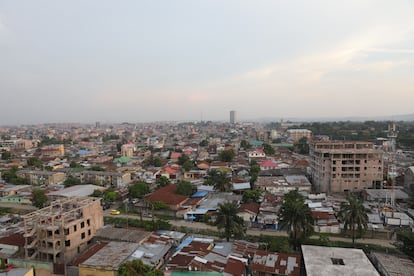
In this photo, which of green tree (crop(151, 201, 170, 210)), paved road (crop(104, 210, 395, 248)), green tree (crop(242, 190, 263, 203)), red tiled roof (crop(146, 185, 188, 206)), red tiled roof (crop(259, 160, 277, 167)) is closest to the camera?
paved road (crop(104, 210, 395, 248))

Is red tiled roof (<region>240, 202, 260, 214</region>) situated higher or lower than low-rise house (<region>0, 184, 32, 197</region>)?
higher

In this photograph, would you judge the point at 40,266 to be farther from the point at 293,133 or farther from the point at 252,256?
the point at 293,133

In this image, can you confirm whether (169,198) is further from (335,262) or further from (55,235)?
(335,262)

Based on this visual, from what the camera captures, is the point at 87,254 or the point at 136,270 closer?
the point at 136,270

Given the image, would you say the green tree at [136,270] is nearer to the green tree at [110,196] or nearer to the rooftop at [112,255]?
the rooftop at [112,255]

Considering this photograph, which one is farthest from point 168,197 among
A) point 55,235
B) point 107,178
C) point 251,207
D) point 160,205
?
point 107,178

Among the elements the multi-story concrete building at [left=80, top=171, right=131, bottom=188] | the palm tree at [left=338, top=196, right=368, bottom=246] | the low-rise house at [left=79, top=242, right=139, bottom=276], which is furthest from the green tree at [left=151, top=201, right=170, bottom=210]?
the palm tree at [left=338, top=196, right=368, bottom=246]

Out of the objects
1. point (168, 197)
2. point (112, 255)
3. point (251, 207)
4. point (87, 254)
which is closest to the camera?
point (112, 255)

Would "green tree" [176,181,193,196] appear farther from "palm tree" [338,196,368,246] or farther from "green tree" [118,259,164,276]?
"green tree" [118,259,164,276]
